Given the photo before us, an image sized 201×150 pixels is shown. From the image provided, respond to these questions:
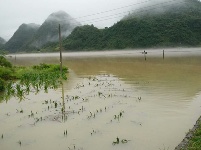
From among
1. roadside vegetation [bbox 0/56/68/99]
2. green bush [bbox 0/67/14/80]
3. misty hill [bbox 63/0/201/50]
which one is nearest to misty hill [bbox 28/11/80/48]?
misty hill [bbox 63/0/201/50]

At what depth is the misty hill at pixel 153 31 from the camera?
3460 inches

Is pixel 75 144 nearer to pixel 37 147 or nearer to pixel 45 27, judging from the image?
pixel 37 147

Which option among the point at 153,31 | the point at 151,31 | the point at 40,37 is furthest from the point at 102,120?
the point at 40,37

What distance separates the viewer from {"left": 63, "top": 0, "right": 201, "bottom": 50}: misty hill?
288 feet

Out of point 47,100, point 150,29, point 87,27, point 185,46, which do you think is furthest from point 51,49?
point 47,100

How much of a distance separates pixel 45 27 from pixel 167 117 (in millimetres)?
170124

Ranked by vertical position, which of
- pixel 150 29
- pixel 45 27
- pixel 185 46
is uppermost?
pixel 45 27

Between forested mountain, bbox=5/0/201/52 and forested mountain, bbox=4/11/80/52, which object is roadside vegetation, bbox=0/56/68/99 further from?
forested mountain, bbox=4/11/80/52

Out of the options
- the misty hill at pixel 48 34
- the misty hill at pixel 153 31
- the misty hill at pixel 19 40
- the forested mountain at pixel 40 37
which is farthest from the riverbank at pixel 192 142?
the misty hill at pixel 19 40

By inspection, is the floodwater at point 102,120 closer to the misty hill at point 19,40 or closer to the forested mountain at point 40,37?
the forested mountain at point 40,37

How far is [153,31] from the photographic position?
92.8 m

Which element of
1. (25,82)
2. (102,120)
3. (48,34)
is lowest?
(102,120)

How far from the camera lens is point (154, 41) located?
299ft

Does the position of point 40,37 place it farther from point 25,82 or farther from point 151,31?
point 25,82
